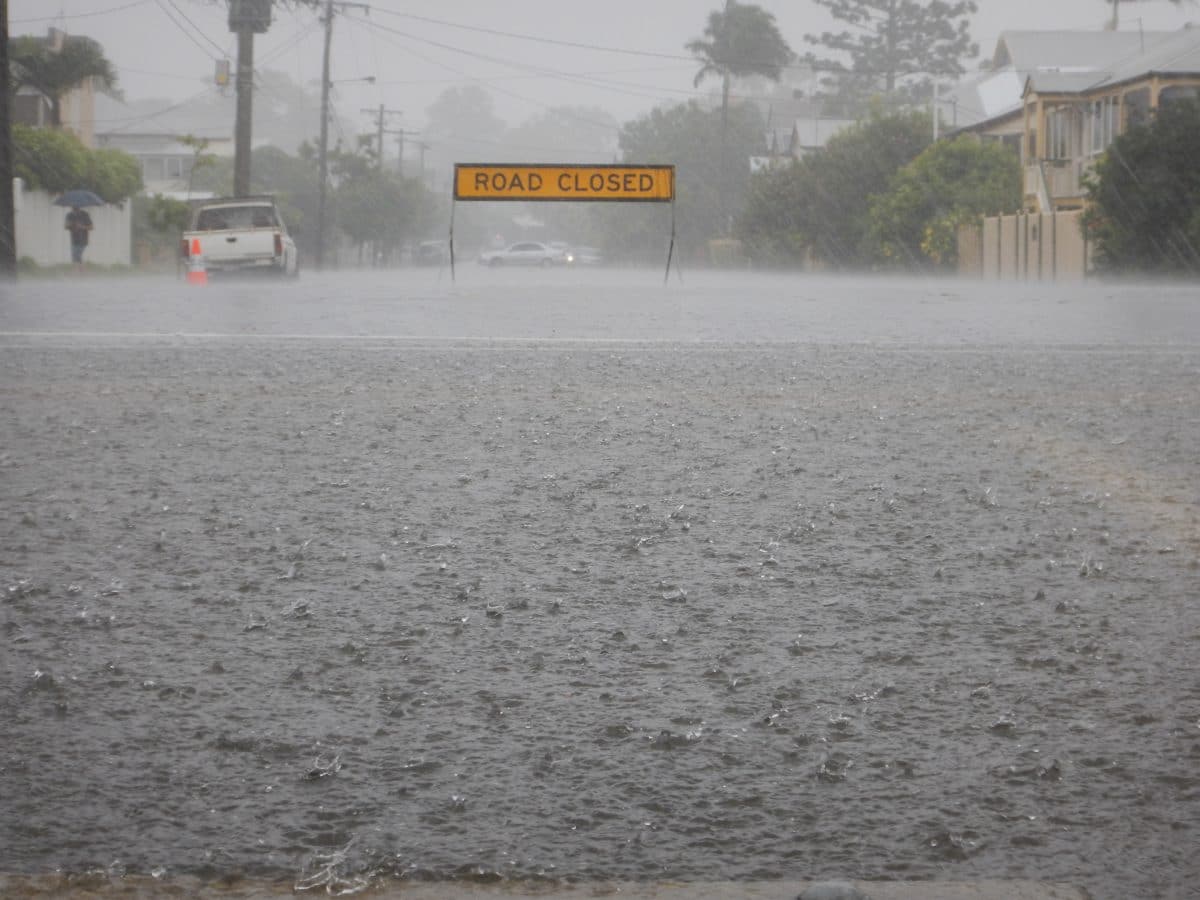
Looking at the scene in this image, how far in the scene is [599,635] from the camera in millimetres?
3449

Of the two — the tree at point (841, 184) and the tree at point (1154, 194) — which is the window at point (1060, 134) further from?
the tree at point (1154, 194)

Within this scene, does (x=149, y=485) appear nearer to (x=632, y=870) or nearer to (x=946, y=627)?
(x=946, y=627)

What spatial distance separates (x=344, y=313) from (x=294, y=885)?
42.4 feet

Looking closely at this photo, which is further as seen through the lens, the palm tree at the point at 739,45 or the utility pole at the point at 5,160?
the palm tree at the point at 739,45

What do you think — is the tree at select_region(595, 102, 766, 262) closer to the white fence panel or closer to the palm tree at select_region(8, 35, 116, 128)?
the white fence panel

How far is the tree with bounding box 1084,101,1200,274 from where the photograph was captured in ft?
106

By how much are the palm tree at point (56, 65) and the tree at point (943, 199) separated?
23839 millimetres

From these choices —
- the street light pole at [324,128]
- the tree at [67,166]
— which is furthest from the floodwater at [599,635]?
the street light pole at [324,128]

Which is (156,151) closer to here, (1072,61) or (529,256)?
(529,256)

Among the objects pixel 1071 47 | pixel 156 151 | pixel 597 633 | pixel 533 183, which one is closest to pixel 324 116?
pixel 1071 47

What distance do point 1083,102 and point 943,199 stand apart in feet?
19.3

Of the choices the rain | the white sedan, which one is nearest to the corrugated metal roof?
the white sedan

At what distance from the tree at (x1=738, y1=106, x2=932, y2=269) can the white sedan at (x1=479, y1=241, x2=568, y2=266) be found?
24.4m

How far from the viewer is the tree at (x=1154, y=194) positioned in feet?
106
